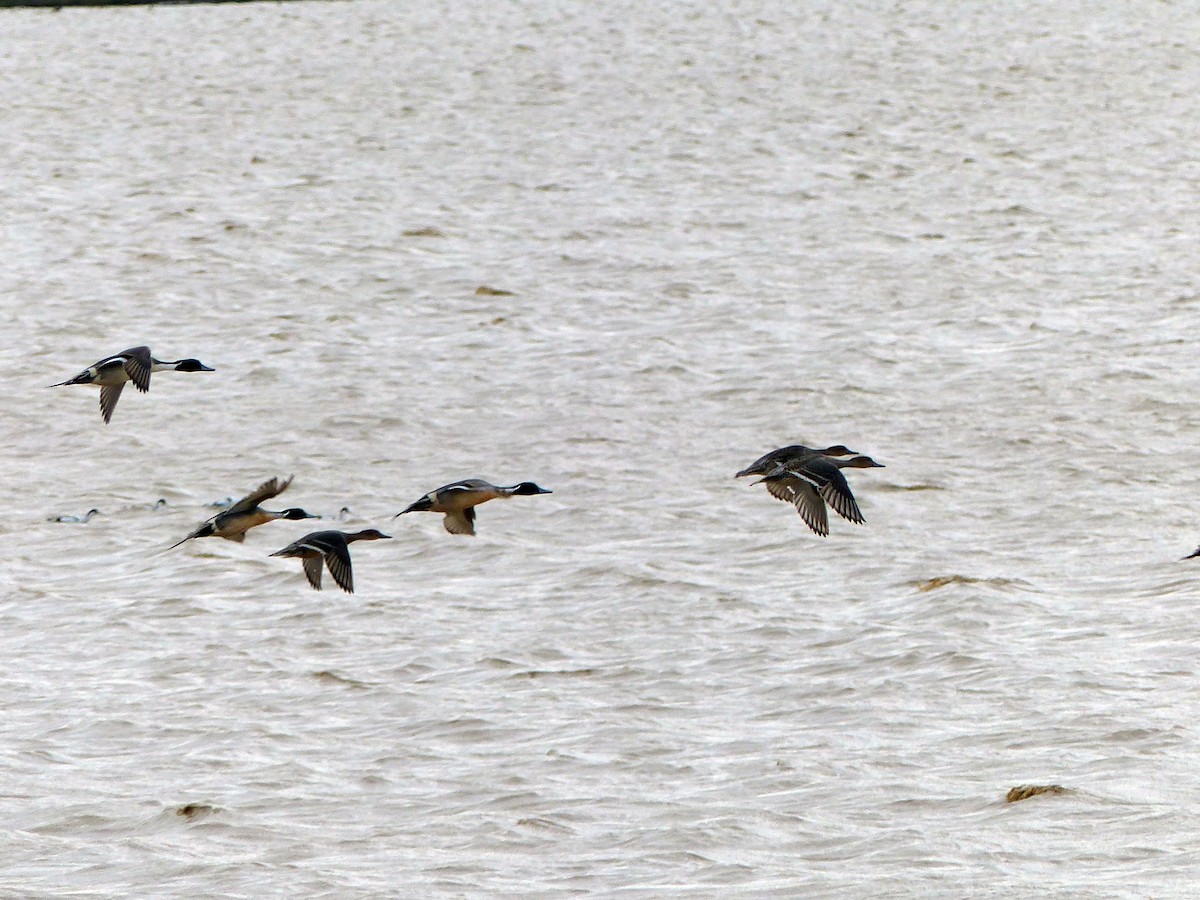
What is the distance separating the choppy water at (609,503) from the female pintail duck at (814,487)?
0.80 metres

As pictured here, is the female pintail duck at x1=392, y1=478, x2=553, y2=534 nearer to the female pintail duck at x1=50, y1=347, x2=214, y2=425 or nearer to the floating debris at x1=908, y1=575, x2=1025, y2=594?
the female pintail duck at x1=50, y1=347, x2=214, y2=425

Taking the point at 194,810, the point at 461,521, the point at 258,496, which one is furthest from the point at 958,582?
the point at 194,810

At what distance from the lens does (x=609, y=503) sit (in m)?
13.5

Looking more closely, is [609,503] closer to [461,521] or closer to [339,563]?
[461,521]

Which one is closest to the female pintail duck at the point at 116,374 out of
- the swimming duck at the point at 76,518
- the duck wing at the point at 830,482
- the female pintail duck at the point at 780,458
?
the swimming duck at the point at 76,518

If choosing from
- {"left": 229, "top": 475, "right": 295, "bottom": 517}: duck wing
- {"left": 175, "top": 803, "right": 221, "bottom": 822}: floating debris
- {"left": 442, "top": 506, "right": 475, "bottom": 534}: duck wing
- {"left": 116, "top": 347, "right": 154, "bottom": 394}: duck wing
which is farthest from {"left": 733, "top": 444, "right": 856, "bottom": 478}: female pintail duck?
{"left": 175, "top": 803, "right": 221, "bottom": 822}: floating debris

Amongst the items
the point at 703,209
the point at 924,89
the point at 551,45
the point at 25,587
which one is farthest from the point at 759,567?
the point at 551,45

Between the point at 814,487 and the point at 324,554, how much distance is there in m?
2.58

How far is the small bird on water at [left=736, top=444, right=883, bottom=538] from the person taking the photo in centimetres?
1023

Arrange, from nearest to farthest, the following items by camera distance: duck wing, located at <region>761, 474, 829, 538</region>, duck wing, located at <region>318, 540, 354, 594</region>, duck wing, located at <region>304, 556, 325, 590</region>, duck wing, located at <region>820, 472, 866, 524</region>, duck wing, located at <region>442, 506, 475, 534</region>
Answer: duck wing, located at <region>318, 540, 354, 594</region> < duck wing, located at <region>304, 556, 325, 590</region> < duck wing, located at <region>820, 472, 866, 524</region> < duck wing, located at <region>761, 474, 829, 538</region> < duck wing, located at <region>442, 506, 475, 534</region>

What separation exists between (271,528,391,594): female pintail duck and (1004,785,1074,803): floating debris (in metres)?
2.97

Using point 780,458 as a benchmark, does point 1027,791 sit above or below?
below

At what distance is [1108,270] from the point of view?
64.4 feet

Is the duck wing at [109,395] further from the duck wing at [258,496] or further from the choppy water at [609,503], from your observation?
the choppy water at [609,503]
